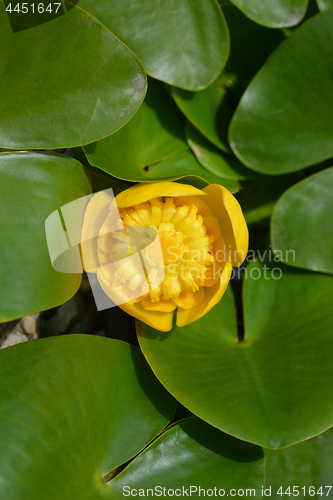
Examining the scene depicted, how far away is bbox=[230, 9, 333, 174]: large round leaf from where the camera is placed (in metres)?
0.72

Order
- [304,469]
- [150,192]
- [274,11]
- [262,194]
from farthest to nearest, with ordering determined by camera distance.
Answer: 1. [262,194]
2. [304,469]
3. [274,11]
4. [150,192]

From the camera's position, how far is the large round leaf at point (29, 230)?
0.58m

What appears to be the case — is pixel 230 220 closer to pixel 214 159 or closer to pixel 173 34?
pixel 214 159

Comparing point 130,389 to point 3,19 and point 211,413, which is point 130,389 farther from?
point 3,19

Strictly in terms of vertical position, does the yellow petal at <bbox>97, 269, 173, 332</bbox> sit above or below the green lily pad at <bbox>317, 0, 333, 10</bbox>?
below

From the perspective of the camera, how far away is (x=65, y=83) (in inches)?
24.8

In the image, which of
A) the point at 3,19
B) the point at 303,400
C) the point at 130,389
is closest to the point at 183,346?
the point at 130,389

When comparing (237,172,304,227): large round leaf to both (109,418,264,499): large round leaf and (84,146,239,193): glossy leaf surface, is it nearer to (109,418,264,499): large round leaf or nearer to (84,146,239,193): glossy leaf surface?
(84,146,239,193): glossy leaf surface

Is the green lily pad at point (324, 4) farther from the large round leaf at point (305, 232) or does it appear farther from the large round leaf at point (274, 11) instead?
the large round leaf at point (305, 232)

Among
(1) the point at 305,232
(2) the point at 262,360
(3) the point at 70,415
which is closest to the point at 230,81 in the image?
(1) the point at 305,232

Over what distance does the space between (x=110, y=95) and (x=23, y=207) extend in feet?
0.82

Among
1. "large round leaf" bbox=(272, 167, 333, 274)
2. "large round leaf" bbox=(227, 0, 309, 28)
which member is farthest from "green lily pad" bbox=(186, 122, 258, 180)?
"large round leaf" bbox=(227, 0, 309, 28)

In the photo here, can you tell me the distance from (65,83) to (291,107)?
467 millimetres

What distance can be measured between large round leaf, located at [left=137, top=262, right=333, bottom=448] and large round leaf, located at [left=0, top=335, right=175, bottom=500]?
93 millimetres
